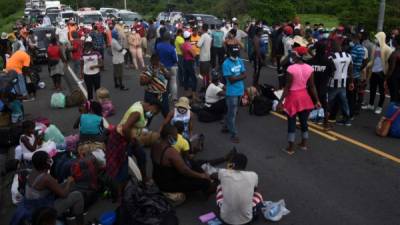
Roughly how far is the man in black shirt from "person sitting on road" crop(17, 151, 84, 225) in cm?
557

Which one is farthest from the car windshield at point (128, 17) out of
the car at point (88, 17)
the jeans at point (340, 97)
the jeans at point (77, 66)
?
the jeans at point (340, 97)

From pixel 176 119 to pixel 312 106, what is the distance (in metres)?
2.51

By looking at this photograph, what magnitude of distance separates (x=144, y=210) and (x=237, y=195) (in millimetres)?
1232

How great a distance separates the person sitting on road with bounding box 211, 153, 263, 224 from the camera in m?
5.91

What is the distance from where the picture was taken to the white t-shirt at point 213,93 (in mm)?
10641

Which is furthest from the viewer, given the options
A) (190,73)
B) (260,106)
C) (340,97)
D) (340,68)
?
(190,73)

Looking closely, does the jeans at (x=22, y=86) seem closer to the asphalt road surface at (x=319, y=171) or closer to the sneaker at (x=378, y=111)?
the asphalt road surface at (x=319, y=171)

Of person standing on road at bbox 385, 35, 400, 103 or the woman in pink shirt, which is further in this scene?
person standing on road at bbox 385, 35, 400, 103

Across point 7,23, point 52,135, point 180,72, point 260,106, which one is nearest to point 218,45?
point 180,72

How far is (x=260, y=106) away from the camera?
1143 centimetres

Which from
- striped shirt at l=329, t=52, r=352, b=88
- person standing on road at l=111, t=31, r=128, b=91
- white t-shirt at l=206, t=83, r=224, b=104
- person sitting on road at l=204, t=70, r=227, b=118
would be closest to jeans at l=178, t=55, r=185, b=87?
person standing on road at l=111, t=31, r=128, b=91

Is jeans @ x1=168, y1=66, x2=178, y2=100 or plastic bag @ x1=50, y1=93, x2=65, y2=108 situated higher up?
jeans @ x1=168, y1=66, x2=178, y2=100

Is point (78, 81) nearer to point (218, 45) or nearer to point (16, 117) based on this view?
point (218, 45)

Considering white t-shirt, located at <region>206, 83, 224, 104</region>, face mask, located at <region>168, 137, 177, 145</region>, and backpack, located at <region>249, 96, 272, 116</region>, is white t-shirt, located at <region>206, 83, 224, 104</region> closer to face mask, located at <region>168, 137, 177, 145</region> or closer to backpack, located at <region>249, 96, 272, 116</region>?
backpack, located at <region>249, 96, 272, 116</region>
